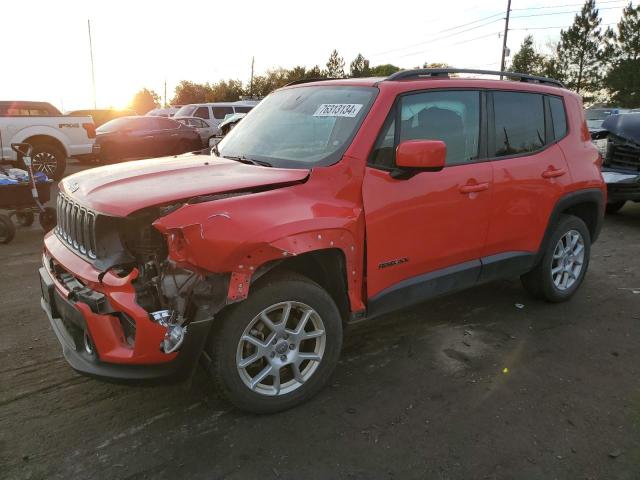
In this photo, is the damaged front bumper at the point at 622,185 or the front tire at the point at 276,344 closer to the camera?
the front tire at the point at 276,344

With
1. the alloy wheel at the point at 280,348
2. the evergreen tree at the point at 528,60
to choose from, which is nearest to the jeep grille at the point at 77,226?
the alloy wheel at the point at 280,348

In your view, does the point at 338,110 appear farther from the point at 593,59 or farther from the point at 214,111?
the point at 593,59

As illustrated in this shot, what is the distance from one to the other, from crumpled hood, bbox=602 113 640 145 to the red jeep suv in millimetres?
4536

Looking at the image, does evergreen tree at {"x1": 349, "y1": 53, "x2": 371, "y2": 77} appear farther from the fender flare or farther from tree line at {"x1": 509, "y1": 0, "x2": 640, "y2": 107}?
the fender flare

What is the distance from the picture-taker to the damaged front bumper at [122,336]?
2.53 metres

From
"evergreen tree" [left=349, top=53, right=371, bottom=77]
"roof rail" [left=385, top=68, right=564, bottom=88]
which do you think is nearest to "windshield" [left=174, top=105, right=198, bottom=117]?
"roof rail" [left=385, top=68, right=564, bottom=88]

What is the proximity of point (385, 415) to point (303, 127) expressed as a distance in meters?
1.93

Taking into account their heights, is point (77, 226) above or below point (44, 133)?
below

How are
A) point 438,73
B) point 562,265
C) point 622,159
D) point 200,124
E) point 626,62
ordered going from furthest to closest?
point 626,62, point 200,124, point 622,159, point 562,265, point 438,73

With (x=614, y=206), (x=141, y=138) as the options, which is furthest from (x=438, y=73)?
(x=141, y=138)

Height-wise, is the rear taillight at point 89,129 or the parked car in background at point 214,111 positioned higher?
the parked car in background at point 214,111

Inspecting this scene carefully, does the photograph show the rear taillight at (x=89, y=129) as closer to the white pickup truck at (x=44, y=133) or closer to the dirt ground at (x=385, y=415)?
the white pickup truck at (x=44, y=133)

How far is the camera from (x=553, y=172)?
4.18 metres

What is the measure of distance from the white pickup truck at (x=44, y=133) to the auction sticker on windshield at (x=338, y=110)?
9858mm
